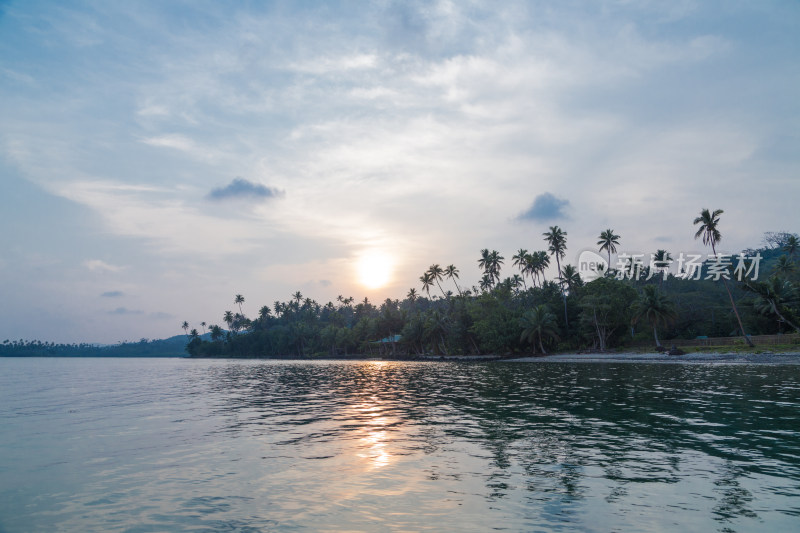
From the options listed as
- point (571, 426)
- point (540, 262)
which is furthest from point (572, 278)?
point (571, 426)

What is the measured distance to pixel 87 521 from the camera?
10727 mm

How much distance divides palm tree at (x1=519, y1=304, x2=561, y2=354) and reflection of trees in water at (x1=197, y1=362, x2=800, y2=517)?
2640 inches

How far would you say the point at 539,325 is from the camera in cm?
10725

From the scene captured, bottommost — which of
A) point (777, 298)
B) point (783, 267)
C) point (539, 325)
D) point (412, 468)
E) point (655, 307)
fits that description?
point (412, 468)

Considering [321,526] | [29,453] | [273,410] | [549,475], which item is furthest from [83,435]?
[549,475]

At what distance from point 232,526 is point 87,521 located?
144 inches

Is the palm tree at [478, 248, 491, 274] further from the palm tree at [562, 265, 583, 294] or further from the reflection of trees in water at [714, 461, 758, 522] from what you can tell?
the reflection of trees in water at [714, 461, 758, 522]

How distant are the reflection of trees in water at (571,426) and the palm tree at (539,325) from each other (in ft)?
220

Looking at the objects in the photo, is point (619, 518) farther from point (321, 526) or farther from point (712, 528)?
point (321, 526)

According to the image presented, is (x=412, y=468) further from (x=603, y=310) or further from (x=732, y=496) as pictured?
(x=603, y=310)

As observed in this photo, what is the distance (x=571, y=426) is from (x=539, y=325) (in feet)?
294

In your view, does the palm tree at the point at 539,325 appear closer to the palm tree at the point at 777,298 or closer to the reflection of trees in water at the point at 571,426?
the palm tree at the point at 777,298

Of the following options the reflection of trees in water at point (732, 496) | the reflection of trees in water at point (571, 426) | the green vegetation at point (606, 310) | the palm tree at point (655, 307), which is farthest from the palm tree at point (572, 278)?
the reflection of trees in water at point (732, 496)

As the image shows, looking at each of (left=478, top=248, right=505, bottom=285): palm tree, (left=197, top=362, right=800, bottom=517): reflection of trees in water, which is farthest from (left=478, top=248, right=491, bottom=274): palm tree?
(left=197, top=362, right=800, bottom=517): reflection of trees in water
